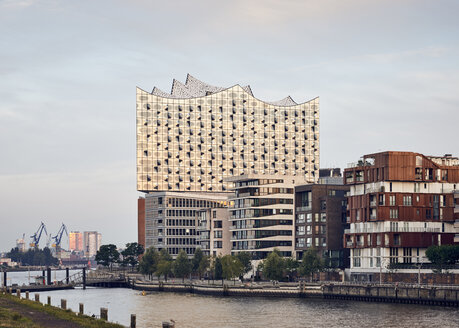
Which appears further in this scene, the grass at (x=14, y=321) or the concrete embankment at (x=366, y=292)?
the concrete embankment at (x=366, y=292)

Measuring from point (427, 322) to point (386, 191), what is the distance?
6738cm

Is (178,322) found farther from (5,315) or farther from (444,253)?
(444,253)

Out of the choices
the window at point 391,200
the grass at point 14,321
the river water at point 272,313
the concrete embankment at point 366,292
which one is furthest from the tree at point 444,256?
the grass at point 14,321

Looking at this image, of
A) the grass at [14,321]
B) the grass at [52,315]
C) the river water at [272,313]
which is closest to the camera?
the grass at [14,321]

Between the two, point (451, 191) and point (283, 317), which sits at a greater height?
point (451, 191)

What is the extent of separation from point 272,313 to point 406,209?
186 ft

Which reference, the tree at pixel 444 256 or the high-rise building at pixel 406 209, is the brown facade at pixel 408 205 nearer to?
the high-rise building at pixel 406 209

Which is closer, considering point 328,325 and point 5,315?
point 5,315

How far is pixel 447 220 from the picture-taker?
19400 cm

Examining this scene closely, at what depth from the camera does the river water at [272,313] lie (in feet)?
420

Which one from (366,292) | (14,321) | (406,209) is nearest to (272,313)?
(366,292)

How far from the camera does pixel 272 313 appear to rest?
14650 cm

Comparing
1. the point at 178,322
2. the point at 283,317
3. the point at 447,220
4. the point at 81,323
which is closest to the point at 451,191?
the point at 447,220

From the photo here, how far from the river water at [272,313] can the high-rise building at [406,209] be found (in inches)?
907
